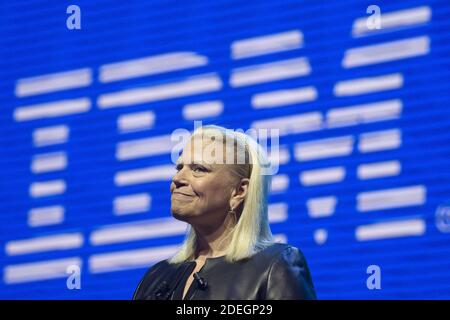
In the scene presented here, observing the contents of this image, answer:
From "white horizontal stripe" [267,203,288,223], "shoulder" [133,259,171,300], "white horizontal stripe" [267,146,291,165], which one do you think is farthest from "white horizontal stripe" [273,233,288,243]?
"shoulder" [133,259,171,300]

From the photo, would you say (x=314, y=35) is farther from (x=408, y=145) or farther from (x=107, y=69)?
(x=107, y=69)

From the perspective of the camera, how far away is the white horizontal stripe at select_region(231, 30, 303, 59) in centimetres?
485

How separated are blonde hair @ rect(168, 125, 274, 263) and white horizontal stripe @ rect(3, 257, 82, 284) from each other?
122cm

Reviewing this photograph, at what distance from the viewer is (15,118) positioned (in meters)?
5.40

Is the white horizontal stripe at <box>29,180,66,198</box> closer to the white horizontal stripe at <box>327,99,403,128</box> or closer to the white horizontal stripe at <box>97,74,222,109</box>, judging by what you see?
the white horizontal stripe at <box>97,74,222,109</box>

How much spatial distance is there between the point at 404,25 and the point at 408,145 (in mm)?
528

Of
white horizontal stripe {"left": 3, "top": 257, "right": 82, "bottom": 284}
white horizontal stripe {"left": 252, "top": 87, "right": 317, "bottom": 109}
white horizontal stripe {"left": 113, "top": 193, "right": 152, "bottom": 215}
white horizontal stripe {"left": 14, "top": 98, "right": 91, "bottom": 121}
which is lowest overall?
white horizontal stripe {"left": 3, "top": 257, "right": 82, "bottom": 284}

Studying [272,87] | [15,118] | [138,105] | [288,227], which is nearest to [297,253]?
[288,227]

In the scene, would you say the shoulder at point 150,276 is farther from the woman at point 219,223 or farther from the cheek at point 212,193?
the cheek at point 212,193

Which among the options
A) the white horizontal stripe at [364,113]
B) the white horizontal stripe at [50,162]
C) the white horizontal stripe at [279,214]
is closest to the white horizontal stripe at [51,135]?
the white horizontal stripe at [50,162]

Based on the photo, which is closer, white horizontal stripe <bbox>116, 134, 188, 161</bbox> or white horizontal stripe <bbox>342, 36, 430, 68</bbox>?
→ white horizontal stripe <bbox>342, 36, 430, 68</bbox>

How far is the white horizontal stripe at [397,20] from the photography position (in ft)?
15.1

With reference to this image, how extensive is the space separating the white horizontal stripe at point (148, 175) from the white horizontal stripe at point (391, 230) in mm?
981

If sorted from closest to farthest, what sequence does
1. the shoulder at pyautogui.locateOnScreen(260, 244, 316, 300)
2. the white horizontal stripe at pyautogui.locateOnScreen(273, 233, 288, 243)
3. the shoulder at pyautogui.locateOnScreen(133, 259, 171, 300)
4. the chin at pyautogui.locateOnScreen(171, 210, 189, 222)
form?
1. the shoulder at pyautogui.locateOnScreen(260, 244, 316, 300)
2. the chin at pyautogui.locateOnScreen(171, 210, 189, 222)
3. the shoulder at pyautogui.locateOnScreen(133, 259, 171, 300)
4. the white horizontal stripe at pyautogui.locateOnScreen(273, 233, 288, 243)
